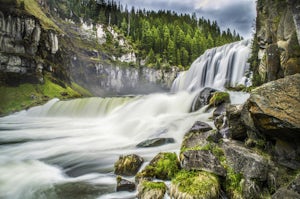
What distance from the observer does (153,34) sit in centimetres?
8469

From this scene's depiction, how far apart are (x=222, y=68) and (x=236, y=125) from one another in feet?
89.3

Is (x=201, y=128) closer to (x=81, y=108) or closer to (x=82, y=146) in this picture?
(x=82, y=146)

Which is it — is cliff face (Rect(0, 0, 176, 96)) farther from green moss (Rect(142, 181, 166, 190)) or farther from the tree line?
green moss (Rect(142, 181, 166, 190))

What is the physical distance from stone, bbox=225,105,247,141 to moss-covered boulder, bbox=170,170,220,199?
11.6ft

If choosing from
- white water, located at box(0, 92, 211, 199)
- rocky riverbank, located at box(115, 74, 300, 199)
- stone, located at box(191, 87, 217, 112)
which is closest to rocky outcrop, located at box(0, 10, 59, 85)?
white water, located at box(0, 92, 211, 199)

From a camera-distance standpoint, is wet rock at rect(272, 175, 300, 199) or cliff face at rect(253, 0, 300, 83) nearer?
wet rock at rect(272, 175, 300, 199)

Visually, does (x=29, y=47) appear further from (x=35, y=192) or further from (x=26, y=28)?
(x=35, y=192)

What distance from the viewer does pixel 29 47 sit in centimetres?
4191

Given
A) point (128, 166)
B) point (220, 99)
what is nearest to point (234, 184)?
point (128, 166)

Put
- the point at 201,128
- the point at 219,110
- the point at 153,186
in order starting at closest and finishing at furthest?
the point at 153,186
the point at 201,128
the point at 219,110

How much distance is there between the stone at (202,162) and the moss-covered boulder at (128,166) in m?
2.55

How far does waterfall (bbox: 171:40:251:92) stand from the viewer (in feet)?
108

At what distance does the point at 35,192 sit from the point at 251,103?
8.63 meters

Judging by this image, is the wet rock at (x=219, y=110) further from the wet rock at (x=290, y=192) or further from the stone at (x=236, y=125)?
the wet rock at (x=290, y=192)
